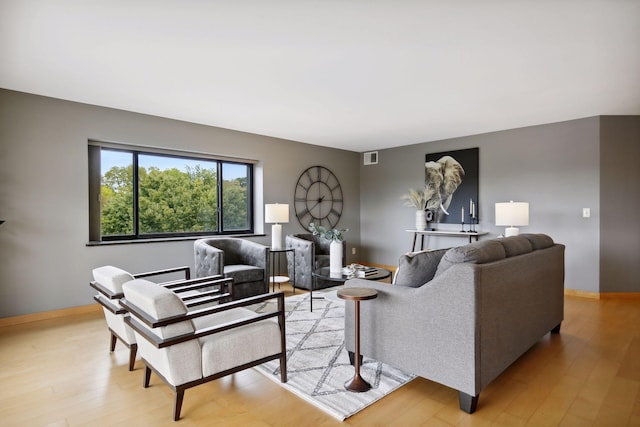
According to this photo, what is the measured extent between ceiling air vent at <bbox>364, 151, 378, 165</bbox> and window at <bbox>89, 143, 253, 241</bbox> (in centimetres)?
252

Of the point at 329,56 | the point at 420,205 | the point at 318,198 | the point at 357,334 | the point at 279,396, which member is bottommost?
the point at 279,396

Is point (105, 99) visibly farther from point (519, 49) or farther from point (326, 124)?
point (519, 49)

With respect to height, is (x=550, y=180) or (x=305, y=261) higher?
(x=550, y=180)

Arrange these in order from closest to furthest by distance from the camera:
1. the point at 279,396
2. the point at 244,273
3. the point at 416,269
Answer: the point at 279,396, the point at 416,269, the point at 244,273

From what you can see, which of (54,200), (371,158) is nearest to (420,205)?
(371,158)

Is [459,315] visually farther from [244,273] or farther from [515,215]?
[515,215]

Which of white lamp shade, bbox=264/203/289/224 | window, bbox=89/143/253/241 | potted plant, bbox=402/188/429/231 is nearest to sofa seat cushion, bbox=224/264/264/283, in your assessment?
white lamp shade, bbox=264/203/289/224

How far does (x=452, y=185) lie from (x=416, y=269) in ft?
12.8

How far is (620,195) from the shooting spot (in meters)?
4.51

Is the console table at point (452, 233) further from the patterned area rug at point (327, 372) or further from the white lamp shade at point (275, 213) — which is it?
the patterned area rug at point (327, 372)

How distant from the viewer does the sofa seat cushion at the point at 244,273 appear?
4.00 m

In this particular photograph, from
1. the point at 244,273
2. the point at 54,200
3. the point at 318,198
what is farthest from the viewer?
the point at 318,198

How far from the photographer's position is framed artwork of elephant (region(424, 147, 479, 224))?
18.3ft

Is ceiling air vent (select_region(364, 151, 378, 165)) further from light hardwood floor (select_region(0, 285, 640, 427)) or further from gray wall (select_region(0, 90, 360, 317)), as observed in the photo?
light hardwood floor (select_region(0, 285, 640, 427))
